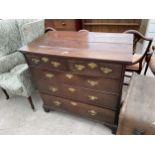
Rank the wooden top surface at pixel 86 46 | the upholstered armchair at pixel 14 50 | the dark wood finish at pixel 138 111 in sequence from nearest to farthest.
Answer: the dark wood finish at pixel 138 111 < the wooden top surface at pixel 86 46 < the upholstered armchair at pixel 14 50

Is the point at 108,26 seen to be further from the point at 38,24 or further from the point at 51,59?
the point at 51,59

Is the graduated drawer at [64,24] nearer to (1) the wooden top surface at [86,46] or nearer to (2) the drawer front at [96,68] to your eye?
(1) the wooden top surface at [86,46]

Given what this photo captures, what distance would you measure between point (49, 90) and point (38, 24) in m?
0.92

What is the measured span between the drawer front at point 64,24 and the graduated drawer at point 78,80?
1610mm

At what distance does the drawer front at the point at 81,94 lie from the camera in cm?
133

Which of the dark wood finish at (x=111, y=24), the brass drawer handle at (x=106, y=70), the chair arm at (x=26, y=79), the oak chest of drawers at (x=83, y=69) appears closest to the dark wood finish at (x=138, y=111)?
the oak chest of drawers at (x=83, y=69)

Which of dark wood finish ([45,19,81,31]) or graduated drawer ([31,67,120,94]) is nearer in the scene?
graduated drawer ([31,67,120,94])

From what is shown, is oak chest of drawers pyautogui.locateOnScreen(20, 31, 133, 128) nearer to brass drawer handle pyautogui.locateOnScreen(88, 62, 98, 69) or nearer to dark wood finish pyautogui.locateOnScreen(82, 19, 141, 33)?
brass drawer handle pyautogui.locateOnScreen(88, 62, 98, 69)

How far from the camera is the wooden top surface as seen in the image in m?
1.11

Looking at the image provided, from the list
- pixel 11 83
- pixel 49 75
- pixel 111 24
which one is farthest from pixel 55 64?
pixel 111 24

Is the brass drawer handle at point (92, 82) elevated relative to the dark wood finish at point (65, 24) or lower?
lower

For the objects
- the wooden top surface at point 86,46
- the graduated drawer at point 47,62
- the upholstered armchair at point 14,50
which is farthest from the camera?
the upholstered armchair at point 14,50

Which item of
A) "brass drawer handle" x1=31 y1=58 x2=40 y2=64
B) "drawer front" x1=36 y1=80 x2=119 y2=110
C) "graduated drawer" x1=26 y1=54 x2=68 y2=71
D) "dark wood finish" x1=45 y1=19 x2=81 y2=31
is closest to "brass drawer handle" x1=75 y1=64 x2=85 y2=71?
"graduated drawer" x1=26 y1=54 x2=68 y2=71

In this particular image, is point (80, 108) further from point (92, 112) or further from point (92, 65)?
point (92, 65)
